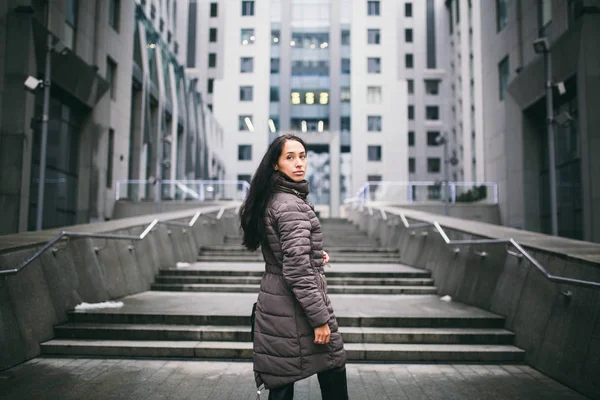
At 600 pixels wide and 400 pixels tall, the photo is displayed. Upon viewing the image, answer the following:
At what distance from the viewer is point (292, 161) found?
3080 millimetres

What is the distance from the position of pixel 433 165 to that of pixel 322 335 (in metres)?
53.8

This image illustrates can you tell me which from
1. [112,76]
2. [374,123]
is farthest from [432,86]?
[112,76]

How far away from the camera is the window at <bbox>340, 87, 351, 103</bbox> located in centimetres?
4481

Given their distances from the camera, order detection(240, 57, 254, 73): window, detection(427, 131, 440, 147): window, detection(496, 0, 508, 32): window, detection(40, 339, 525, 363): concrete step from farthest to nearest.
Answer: detection(427, 131, 440, 147): window, detection(240, 57, 254, 73): window, detection(496, 0, 508, 32): window, detection(40, 339, 525, 363): concrete step

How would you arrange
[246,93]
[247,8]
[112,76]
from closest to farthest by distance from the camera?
[112,76] < [246,93] < [247,8]

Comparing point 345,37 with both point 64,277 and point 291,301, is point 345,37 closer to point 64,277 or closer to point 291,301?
point 64,277

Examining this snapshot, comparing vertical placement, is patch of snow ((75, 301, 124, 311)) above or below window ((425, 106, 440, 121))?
below

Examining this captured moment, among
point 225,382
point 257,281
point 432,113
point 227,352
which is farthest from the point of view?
point 432,113

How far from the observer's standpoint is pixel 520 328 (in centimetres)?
580

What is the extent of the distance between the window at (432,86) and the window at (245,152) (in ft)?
75.9

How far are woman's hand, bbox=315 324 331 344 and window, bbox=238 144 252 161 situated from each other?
136 feet

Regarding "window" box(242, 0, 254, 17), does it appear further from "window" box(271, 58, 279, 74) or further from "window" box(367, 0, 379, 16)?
"window" box(367, 0, 379, 16)

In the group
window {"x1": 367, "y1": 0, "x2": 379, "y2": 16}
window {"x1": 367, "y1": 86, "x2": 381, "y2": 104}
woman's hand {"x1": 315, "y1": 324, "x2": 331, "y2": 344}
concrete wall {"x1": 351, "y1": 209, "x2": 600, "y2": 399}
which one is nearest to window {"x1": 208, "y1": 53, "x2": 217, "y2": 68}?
window {"x1": 367, "y1": 0, "x2": 379, "y2": 16}

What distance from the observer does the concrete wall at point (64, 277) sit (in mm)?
5234
